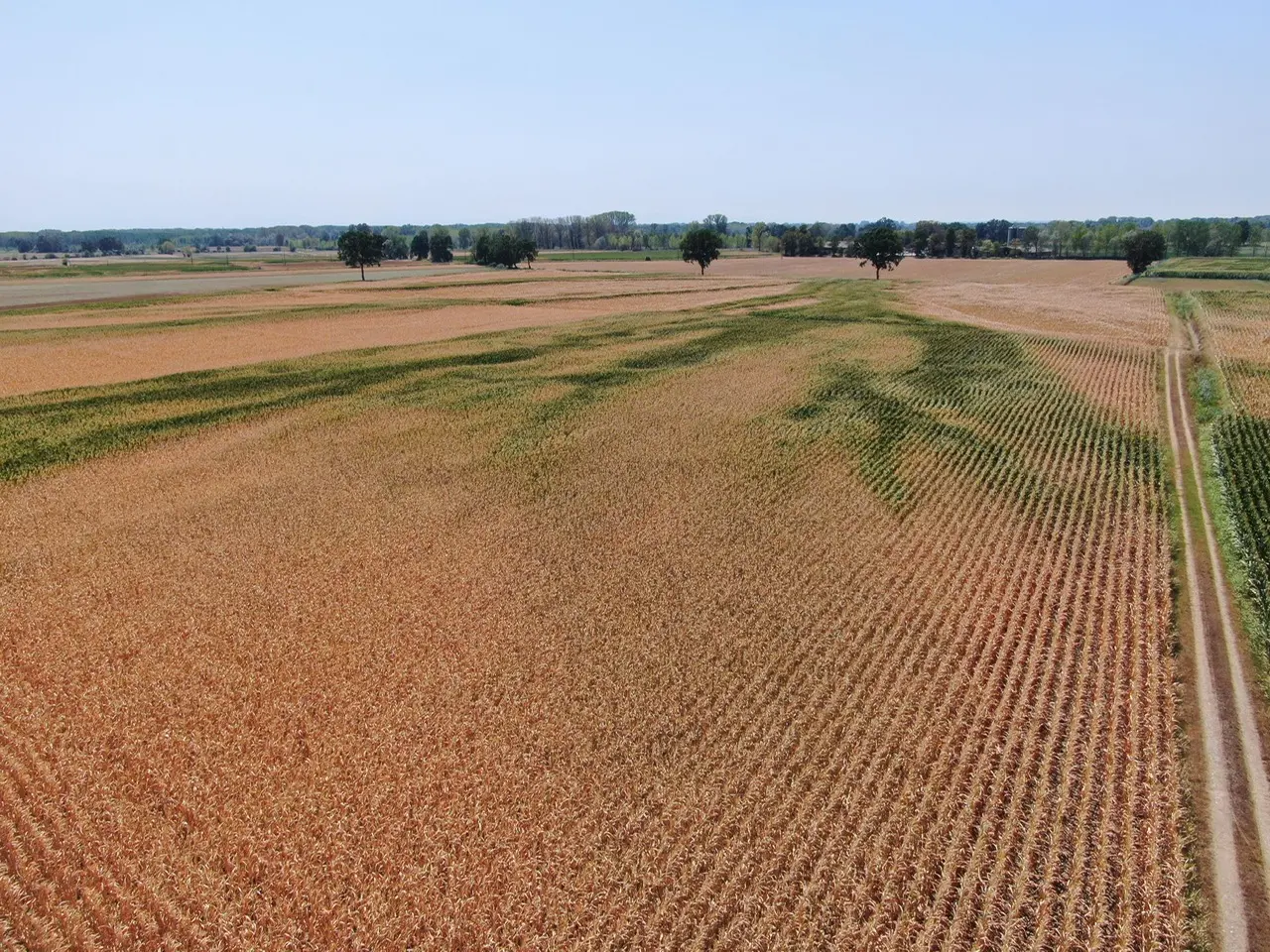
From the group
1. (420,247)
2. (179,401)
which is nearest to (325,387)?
(179,401)

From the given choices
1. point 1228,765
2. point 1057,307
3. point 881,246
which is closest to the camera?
point 1228,765

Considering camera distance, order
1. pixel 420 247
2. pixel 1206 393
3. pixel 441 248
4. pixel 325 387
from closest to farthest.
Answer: pixel 1206 393 < pixel 325 387 < pixel 441 248 < pixel 420 247

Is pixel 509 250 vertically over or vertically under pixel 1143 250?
over

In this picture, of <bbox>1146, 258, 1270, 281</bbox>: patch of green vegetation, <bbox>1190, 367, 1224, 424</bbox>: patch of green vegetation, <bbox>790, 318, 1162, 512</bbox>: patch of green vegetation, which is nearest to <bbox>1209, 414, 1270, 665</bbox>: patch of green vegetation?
<bbox>1190, 367, 1224, 424</bbox>: patch of green vegetation

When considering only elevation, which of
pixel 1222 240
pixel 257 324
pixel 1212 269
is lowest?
pixel 257 324

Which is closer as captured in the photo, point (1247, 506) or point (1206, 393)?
point (1247, 506)

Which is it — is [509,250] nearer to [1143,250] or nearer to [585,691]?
[1143,250]
